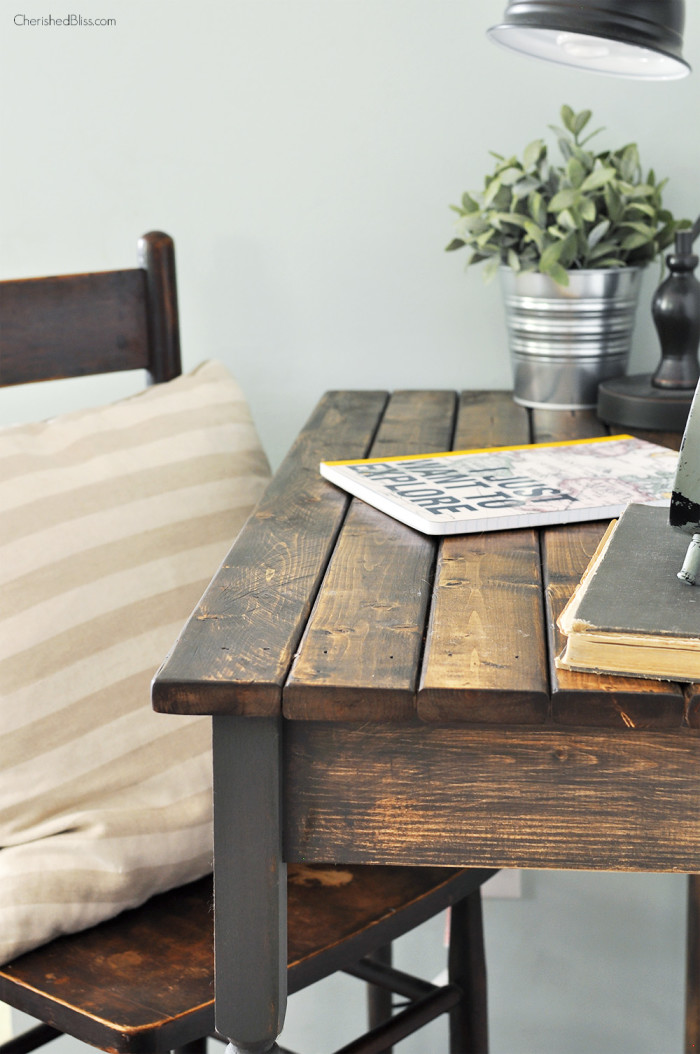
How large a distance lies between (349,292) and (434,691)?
997 millimetres

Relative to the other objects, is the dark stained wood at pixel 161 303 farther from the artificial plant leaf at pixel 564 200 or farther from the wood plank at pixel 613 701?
the wood plank at pixel 613 701

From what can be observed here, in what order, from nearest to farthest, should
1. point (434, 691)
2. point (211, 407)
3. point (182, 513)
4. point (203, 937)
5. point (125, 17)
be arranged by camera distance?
point (434, 691)
point (203, 937)
point (182, 513)
point (211, 407)
point (125, 17)

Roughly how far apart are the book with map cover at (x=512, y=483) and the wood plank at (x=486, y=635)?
0.02 meters

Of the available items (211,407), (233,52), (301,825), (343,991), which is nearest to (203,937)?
(301,825)

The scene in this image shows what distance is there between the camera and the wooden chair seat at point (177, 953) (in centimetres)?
73

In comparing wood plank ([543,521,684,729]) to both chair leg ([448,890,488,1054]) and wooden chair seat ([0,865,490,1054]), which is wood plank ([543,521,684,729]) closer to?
wooden chair seat ([0,865,490,1054])

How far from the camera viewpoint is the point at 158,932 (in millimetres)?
815

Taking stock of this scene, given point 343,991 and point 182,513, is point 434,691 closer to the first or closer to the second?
point 182,513

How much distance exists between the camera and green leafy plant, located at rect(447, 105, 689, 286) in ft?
3.83

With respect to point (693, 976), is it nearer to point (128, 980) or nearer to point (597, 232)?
point (128, 980)

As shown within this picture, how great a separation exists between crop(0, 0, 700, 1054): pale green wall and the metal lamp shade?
0.25m

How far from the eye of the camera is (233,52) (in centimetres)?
139
